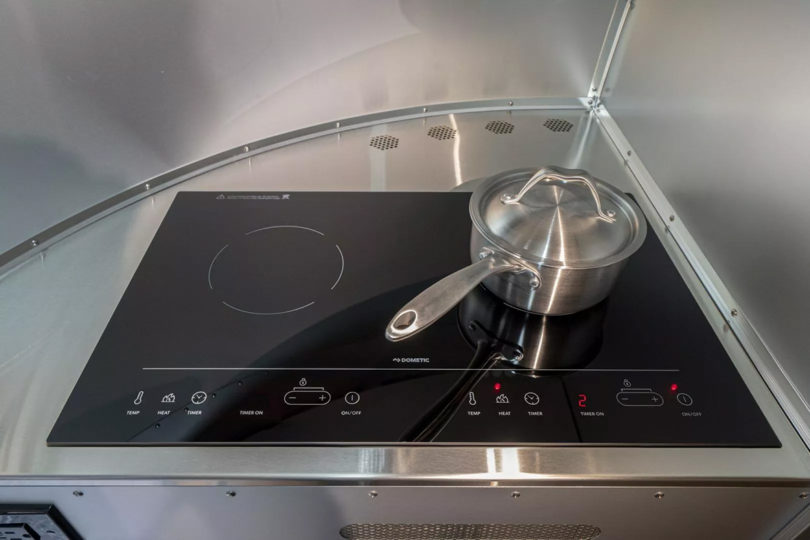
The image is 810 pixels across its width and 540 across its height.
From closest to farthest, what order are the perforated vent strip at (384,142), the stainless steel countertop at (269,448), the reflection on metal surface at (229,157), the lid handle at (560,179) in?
the stainless steel countertop at (269,448), the lid handle at (560,179), the reflection on metal surface at (229,157), the perforated vent strip at (384,142)

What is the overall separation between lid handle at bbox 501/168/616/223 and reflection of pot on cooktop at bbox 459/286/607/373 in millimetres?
111

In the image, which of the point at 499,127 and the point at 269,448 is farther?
the point at 499,127

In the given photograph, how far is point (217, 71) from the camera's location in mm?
816

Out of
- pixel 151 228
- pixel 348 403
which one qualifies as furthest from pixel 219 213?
pixel 348 403

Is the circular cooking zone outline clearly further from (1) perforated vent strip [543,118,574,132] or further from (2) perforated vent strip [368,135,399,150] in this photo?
(1) perforated vent strip [543,118,574,132]

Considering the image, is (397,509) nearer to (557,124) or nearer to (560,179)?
(560,179)

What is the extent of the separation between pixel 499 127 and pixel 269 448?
699mm

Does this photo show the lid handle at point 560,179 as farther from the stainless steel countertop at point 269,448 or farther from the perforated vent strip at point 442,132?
the perforated vent strip at point 442,132

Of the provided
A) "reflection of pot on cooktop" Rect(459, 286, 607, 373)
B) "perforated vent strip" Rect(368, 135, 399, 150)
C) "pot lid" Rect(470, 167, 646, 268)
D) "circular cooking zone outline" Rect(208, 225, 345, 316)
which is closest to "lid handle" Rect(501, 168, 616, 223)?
"pot lid" Rect(470, 167, 646, 268)

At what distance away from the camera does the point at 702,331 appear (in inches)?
25.2

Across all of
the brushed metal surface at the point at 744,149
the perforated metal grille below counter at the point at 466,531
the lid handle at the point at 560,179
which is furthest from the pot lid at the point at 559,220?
the perforated metal grille below counter at the point at 466,531

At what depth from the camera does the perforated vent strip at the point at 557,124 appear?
989 mm

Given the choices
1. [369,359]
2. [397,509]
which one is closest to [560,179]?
[369,359]

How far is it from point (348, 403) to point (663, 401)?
1.06 ft
